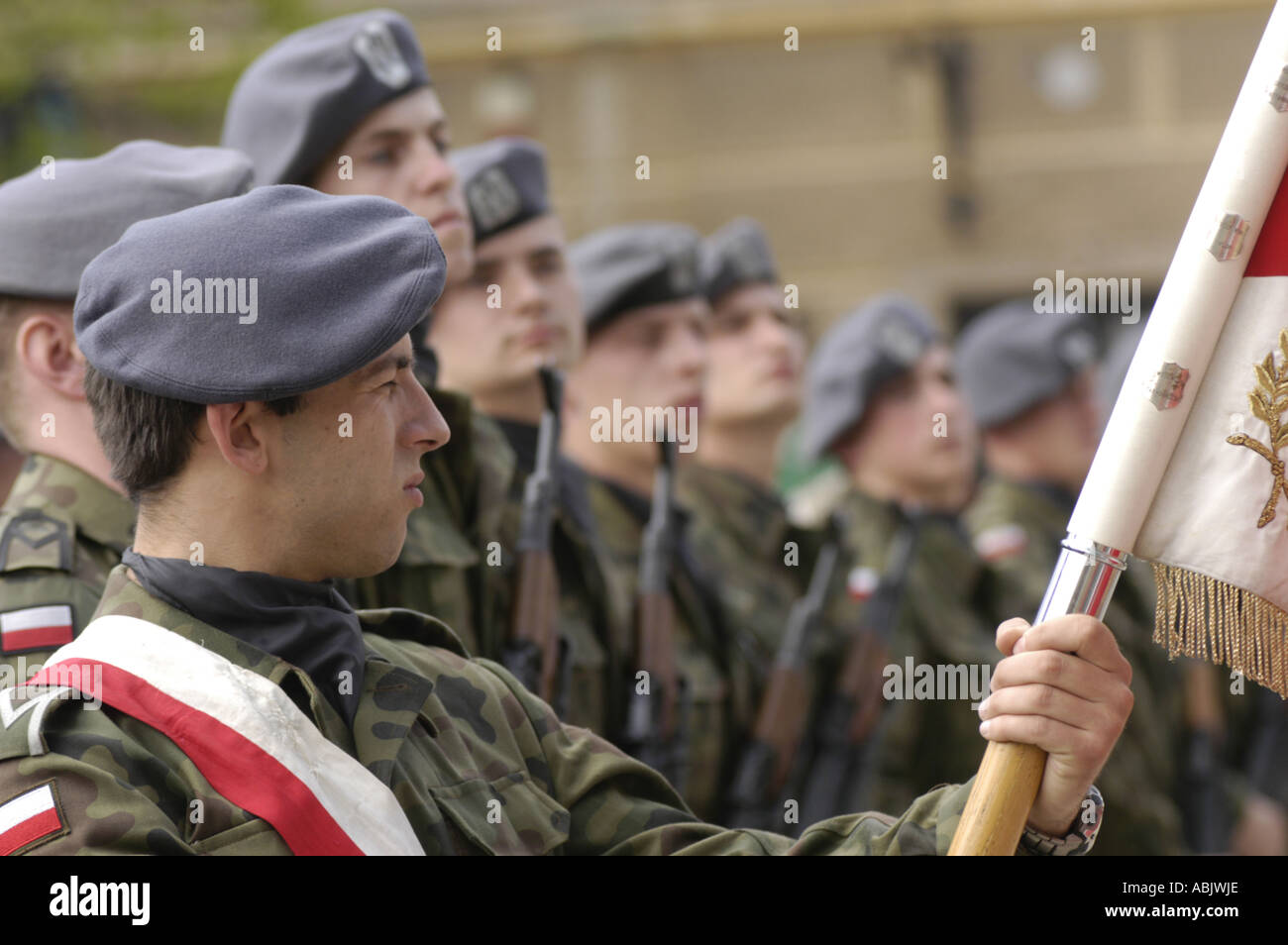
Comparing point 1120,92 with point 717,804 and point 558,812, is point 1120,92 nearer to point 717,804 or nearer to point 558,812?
point 717,804

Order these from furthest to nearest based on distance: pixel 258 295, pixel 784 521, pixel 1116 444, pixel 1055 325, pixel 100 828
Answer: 1. pixel 1055 325
2. pixel 784 521
3. pixel 1116 444
4. pixel 258 295
5. pixel 100 828

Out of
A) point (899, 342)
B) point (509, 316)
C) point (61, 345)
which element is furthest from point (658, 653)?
point (899, 342)

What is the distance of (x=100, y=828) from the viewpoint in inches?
83.4

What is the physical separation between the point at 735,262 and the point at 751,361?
360mm

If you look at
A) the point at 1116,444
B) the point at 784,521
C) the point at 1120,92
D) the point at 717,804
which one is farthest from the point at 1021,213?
the point at 1116,444

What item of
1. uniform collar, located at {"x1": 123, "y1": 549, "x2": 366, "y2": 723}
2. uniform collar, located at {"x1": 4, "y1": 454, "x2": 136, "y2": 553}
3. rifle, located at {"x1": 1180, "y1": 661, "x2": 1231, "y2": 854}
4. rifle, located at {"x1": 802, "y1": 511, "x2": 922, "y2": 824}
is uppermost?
uniform collar, located at {"x1": 4, "y1": 454, "x2": 136, "y2": 553}

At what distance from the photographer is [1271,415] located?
8.30ft

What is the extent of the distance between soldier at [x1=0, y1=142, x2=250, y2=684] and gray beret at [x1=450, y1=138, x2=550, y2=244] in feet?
4.26

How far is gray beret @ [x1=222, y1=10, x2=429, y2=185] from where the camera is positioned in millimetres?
4137

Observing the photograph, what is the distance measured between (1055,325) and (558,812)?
578 cm

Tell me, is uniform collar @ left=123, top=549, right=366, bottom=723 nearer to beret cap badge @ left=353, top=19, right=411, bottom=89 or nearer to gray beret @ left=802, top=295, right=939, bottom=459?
beret cap badge @ left=353, top=19, right=411, bottom=89

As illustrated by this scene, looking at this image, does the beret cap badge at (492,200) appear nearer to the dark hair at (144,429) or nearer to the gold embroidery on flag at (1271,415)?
the dark hair at (144,429)

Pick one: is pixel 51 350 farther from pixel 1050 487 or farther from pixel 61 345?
pixel 1050 487

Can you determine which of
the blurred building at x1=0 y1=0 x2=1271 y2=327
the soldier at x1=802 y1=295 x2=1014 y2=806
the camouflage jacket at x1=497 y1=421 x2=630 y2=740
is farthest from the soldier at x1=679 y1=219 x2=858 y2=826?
the blurred building at x1=0 y1=0 x2=1271 y2=327
